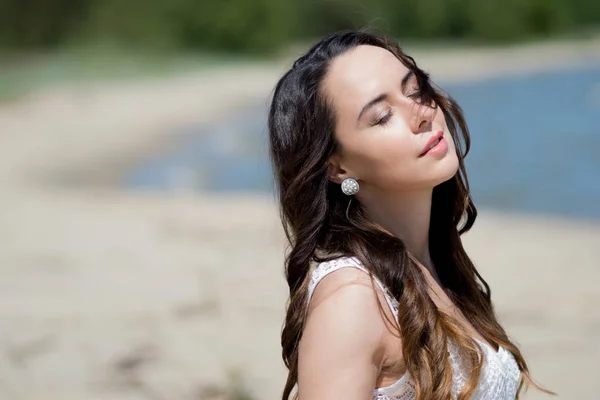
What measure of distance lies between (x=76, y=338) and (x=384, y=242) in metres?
3.22

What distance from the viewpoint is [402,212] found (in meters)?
1.66

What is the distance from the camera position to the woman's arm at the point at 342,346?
4.46 feet

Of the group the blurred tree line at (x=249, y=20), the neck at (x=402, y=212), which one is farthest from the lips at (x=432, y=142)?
the blurred tree line at (x=249, y=20)

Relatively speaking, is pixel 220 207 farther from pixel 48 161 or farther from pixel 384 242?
pixel 384 242

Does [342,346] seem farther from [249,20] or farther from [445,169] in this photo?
[249,20]

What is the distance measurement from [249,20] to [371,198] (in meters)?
20.5

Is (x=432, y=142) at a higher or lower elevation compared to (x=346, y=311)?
higher

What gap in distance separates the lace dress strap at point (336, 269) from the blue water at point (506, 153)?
5.47 metres

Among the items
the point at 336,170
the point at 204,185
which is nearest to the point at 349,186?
the point at 336,170

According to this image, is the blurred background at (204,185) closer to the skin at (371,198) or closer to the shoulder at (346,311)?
the skin at (371,198)

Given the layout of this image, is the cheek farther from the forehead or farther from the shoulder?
the shoulder

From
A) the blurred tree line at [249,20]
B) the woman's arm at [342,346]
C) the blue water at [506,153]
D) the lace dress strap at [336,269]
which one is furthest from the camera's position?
the blurred tree line at [249,20]

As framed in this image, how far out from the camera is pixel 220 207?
26.8ft

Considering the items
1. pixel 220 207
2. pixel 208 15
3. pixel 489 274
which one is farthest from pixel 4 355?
pixel 208 15
